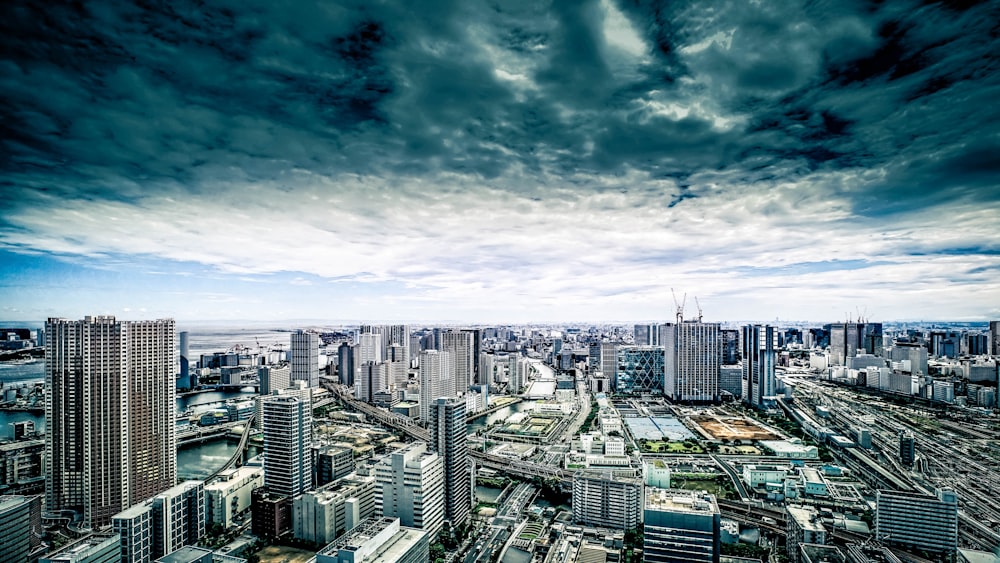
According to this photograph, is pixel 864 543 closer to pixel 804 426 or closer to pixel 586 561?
pixel 586 561

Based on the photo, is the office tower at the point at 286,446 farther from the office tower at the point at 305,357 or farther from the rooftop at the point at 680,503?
the office tower at the point at 305,357

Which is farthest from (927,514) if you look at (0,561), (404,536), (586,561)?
(0,561)

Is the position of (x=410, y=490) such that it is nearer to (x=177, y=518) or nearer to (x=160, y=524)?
(x=177, y=518)

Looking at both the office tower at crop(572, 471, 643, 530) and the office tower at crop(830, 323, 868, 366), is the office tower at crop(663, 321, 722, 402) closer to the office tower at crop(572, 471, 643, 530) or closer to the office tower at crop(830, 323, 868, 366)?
the office tower at crop(830, 323, 868, 366)

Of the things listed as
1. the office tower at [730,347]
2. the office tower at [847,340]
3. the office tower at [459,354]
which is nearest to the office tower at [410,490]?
the office tower at [459,354]

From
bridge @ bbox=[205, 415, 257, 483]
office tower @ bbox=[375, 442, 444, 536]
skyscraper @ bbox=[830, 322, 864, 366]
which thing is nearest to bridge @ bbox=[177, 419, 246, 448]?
bridge @ bbox=[205, 415, 257, 483]

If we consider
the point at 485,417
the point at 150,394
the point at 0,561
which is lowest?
the point at 485,417

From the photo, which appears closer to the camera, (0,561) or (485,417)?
(0,561)
